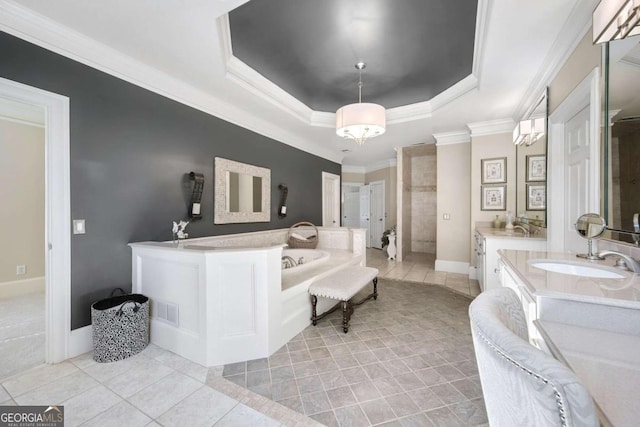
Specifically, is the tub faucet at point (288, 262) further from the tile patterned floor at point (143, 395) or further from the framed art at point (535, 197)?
the framed art at point (535, 197)

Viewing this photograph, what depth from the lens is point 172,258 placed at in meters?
2.00

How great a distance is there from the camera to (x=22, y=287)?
320 cm

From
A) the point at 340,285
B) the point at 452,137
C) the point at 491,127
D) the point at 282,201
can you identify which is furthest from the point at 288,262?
the point at 491,127

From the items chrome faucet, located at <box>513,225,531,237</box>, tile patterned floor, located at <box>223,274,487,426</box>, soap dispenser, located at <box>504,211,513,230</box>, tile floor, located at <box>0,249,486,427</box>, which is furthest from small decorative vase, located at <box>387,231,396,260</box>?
tile floor, located at <box>0,249,486,427</box>

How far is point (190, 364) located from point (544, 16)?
3.70m

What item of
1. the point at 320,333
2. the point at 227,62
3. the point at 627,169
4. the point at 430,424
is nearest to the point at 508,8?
the point at 627,169

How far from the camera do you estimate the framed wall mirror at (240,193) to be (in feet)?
10.3

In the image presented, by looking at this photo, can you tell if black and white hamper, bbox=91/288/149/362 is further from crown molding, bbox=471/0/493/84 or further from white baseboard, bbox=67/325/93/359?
crown molding, bbox=471/0/493/84

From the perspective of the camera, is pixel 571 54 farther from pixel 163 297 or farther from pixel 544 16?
pixel 163 297

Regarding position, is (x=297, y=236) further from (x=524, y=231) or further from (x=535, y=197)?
(x=535, y=197)

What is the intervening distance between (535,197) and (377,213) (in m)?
4.40

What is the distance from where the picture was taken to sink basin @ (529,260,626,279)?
1189 millimetres

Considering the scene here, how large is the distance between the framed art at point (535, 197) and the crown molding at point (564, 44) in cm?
104

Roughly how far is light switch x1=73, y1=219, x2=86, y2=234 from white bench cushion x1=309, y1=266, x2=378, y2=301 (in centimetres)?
202
